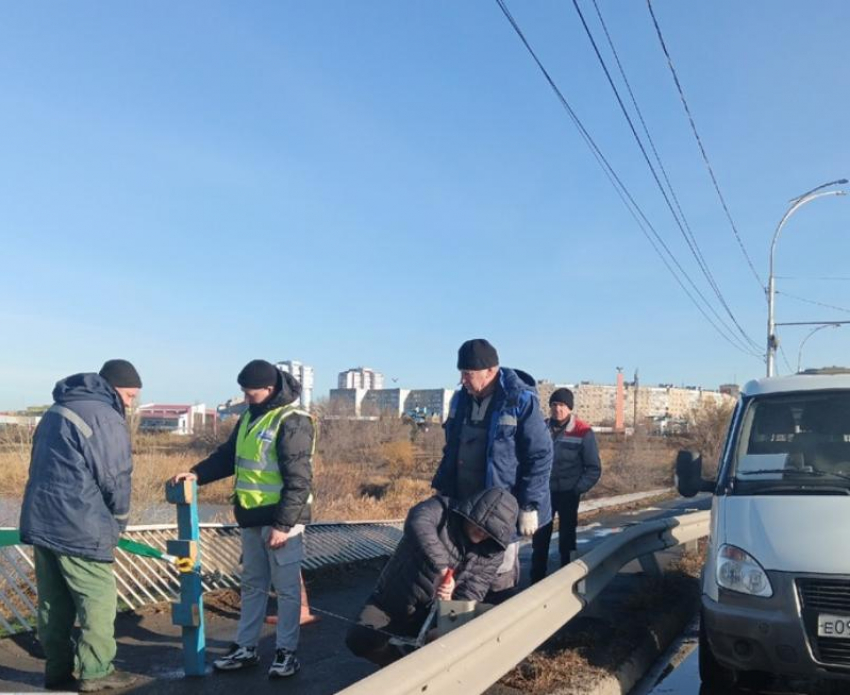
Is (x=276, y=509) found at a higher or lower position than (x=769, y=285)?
lower

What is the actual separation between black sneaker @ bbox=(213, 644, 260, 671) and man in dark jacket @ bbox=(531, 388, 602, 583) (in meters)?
3.30

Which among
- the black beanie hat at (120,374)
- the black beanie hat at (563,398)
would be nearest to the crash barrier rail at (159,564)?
the black beanie hat at (120,374)

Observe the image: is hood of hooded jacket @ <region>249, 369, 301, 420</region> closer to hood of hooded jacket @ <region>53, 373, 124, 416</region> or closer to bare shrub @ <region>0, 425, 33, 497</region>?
hood of hooded jacket @ <region>53, 373, 124, 416</region>

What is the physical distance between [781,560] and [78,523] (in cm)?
381

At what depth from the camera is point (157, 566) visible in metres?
6.88

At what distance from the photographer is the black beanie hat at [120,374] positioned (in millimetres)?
4895

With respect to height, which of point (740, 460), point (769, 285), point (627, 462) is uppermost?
point (769, 285)

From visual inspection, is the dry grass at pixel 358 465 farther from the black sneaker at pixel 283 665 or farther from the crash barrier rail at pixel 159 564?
the black sneaker at pixel 283 665

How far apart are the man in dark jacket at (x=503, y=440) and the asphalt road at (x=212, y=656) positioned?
134cm

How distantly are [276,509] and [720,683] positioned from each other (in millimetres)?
3005

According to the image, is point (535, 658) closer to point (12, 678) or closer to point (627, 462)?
point (12, 678)

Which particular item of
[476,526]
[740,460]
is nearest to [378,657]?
[476,526]

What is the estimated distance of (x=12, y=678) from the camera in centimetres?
475

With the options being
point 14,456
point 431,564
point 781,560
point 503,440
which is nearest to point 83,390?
point 431,564
